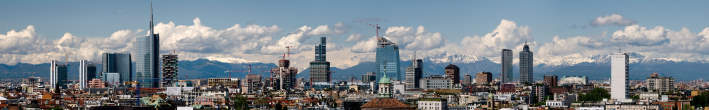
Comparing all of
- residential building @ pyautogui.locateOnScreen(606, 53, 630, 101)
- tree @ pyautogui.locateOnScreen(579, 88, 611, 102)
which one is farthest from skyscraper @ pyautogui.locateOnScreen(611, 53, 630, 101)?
tree @ pyautogui.locateOnScreen(579, 88, 611, 102)

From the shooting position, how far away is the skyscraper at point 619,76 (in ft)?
588

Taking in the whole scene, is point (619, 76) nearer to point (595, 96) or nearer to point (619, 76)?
point (619, 76)

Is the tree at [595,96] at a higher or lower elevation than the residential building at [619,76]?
lower

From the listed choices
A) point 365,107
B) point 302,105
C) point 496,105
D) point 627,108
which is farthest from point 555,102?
point 365,107

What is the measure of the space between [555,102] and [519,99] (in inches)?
815

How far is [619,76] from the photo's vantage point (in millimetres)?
182625

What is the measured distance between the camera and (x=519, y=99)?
579 feet

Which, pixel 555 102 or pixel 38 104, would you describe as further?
pixel 555 102

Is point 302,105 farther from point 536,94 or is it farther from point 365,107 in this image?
point 536,94

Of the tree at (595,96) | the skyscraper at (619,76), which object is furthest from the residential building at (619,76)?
the tree at (595,96)

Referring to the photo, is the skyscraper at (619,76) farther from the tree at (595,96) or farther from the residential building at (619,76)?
the tree at (595,96)

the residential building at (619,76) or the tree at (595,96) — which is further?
the residential building at (619,76)

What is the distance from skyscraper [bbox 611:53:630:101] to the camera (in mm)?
179250

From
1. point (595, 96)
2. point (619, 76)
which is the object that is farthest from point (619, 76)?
point (595, 96)
